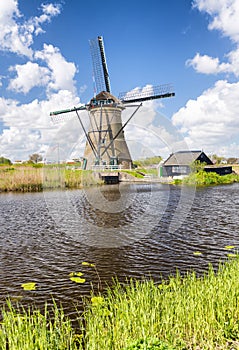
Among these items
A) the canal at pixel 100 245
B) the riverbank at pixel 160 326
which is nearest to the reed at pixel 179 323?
the riverbank at pixel 160 326

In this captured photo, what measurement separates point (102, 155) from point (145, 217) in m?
23.3

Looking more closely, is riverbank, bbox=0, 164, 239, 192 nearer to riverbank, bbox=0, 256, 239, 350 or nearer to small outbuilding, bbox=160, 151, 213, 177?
small outbuilding, bbox=160, 151, 213, 177

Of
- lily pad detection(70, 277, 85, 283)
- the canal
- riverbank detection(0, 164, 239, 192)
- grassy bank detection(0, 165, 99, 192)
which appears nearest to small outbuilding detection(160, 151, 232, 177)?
riverbank detection(0, 164, 239, 192)

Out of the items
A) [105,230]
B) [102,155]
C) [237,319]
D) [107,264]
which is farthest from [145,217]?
[102,155]

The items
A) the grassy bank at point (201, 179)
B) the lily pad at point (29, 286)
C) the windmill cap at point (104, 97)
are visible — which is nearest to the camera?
the lily pad at point (29, 286)

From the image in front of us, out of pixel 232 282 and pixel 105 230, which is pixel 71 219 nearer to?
pixel 105 230

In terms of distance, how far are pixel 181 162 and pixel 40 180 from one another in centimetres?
2111

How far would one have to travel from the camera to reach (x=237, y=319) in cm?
343

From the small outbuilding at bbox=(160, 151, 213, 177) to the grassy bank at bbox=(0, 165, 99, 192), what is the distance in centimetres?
1603

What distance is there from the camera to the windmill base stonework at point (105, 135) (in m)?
34.3

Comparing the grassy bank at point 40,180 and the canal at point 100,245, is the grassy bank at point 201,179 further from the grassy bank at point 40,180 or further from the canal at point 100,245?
the canal at point 100,245

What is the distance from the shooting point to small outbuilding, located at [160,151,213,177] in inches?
1556

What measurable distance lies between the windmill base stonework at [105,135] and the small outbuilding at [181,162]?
7.50 m

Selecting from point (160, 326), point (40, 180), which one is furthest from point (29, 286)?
point (40, 180)
